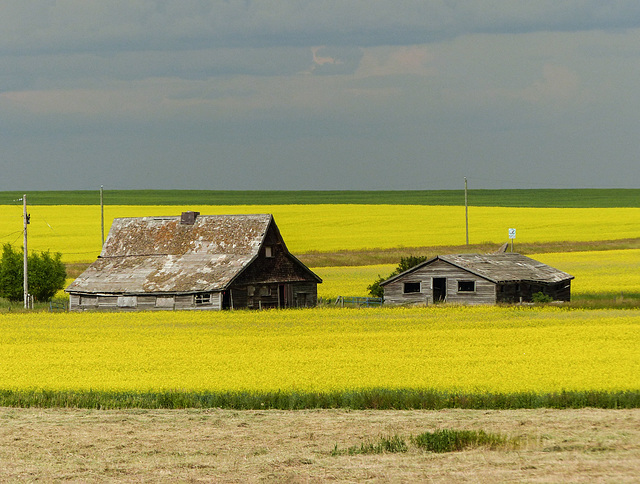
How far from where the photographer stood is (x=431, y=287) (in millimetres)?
54031

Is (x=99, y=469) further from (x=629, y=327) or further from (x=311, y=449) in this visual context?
(x=629, y=327)

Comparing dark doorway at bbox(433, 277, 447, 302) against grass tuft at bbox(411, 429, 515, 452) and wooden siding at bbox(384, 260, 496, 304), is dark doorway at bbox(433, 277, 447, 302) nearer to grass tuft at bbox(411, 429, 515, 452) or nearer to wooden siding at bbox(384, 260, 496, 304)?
wooden siding at bbox(384, 260, 496, 304)

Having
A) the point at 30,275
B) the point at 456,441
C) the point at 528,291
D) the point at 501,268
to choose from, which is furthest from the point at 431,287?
the point at 456,441

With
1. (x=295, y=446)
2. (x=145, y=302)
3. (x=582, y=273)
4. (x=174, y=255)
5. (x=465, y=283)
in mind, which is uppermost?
(x=174, y=255)

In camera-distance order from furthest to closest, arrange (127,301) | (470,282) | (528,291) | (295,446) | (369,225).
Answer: (369,225), (528,291), (470,282), (127,301), (295,446)

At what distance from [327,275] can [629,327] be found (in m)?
33.6

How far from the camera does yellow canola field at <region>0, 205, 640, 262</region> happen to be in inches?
3457

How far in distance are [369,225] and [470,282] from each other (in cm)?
5018

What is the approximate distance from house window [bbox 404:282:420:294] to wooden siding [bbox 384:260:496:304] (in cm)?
23

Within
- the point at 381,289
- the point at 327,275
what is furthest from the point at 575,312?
the point at 327,275

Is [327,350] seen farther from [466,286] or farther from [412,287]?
[412,287]

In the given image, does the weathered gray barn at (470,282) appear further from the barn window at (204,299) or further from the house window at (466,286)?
the barn window at (204,299)

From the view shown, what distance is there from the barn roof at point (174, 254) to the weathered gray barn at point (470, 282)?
A: 313 inches

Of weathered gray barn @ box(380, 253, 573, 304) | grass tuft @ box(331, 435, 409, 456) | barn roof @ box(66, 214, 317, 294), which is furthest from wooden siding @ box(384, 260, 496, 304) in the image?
grass tuft @ box(331, 435, 409, 456)
